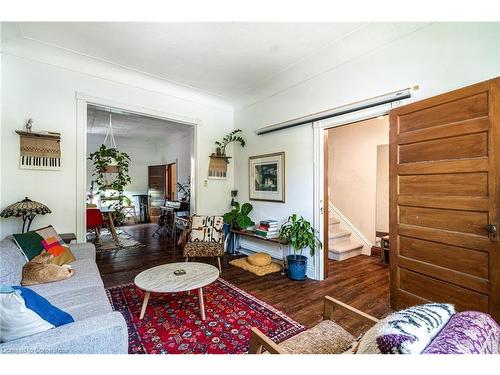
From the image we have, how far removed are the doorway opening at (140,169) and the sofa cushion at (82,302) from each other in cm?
312

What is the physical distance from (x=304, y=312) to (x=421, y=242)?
1.23 metres

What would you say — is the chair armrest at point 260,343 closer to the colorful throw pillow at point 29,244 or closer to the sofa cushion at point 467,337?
the sofa cushion at point 467,337

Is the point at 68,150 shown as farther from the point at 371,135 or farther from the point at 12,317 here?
the point at 371,135

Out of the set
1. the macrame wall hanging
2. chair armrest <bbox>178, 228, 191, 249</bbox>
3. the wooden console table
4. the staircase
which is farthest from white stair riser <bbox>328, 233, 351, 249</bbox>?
the macrame wall hanging

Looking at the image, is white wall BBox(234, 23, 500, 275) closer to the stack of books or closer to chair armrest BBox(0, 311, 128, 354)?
the stack of books

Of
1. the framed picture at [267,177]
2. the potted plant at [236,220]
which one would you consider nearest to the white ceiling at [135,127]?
the framed picture at [267,177]

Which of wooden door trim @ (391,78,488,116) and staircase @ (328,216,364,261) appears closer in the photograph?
wooden door trim @ (391,78,488,116)

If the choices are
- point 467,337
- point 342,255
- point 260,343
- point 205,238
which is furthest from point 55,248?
point 342,255

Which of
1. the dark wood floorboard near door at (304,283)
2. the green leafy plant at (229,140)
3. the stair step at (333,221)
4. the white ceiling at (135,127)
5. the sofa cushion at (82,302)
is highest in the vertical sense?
the white ceiling at (135,127)

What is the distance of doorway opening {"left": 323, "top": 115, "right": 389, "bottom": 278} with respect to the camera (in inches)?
162

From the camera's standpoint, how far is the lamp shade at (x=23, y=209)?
233cm

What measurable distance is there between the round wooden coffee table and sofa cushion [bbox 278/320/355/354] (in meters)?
0.98

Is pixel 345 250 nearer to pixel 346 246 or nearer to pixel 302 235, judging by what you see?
pixel 346 246

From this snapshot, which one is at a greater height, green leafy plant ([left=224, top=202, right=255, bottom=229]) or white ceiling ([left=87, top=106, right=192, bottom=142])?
white ceiling ([left=87, top=106, right=192, bottom=142])
